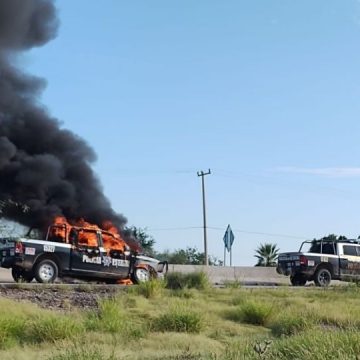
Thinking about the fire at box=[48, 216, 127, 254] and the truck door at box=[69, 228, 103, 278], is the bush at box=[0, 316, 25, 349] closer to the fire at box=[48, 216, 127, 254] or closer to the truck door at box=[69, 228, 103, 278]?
the truck door at box=[69, 228, 103, 278]

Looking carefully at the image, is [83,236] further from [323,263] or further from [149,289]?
[323,263]

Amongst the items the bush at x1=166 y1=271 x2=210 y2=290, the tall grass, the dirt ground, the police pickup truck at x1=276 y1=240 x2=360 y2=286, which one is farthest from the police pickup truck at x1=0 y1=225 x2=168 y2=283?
the police pickup truck at x1=276 y1=240 x2=360 y2=286

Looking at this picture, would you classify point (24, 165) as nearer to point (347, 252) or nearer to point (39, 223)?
point (39, 223)

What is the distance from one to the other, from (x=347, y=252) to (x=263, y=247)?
95.0 feet

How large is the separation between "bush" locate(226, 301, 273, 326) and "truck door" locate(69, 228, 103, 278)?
677cm

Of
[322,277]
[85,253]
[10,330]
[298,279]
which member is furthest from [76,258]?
[322,277]

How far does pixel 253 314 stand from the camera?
502 inches

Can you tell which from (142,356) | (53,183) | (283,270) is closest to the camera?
(142,356)

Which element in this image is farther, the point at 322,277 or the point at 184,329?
the point at 322,277

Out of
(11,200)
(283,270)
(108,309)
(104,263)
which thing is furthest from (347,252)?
(108,309)

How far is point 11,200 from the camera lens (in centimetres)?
2652

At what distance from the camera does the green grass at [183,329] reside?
757 cm

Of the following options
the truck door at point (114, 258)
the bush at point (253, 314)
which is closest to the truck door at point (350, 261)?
the truck door at point (114, 258)

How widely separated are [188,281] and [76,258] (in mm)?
3226
